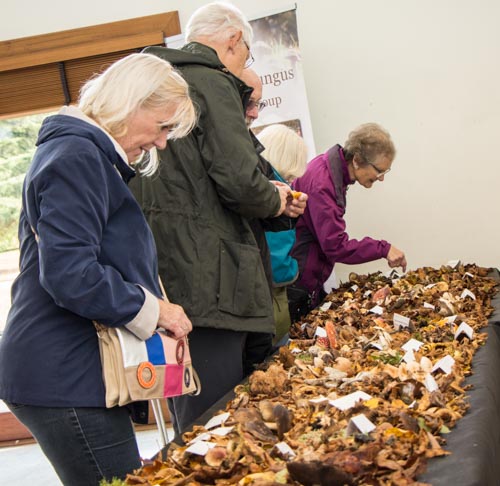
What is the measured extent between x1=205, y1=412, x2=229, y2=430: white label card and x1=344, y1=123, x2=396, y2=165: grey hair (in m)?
1.76

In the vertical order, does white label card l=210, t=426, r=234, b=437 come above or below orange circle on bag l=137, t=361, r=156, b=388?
below

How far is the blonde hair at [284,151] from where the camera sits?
2.81 metres

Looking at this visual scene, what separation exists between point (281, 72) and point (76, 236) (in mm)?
2607

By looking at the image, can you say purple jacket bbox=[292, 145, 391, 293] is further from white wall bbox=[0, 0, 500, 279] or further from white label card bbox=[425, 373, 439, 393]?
white label card bbox=[425, 373, 439, 393]

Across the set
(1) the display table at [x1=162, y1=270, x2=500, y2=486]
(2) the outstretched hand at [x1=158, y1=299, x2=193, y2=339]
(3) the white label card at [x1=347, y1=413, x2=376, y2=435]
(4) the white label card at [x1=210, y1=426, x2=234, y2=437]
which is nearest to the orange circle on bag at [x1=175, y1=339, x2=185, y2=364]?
(2) the outstretched hand at [x1=158, y1=299, x2=193, y2=339]

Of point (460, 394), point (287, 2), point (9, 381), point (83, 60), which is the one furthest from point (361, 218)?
point (9, 381)

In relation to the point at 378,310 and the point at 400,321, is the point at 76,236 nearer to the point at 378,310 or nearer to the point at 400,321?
the point at 400,321

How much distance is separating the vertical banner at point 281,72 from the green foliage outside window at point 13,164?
150 centimetres

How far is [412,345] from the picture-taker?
6.13 feet

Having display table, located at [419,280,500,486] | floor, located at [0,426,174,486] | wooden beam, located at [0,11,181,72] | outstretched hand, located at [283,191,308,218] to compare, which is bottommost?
floor, located at [0,426,174,486]

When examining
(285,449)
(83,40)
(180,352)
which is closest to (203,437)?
Answer: (285,449)

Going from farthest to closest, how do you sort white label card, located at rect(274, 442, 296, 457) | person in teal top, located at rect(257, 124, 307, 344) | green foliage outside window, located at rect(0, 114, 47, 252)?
green foliage outside window, located at rect(0, 114, 47, 252) → person in teal top, located at rect(257, 124, 307, 344) → white label card, located at rect(274, 442, 296, 457)

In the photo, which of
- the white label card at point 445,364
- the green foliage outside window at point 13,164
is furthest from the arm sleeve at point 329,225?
the green foliage outside window at point 13,164

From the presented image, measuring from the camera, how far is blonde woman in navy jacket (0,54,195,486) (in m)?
Result: 1.40
